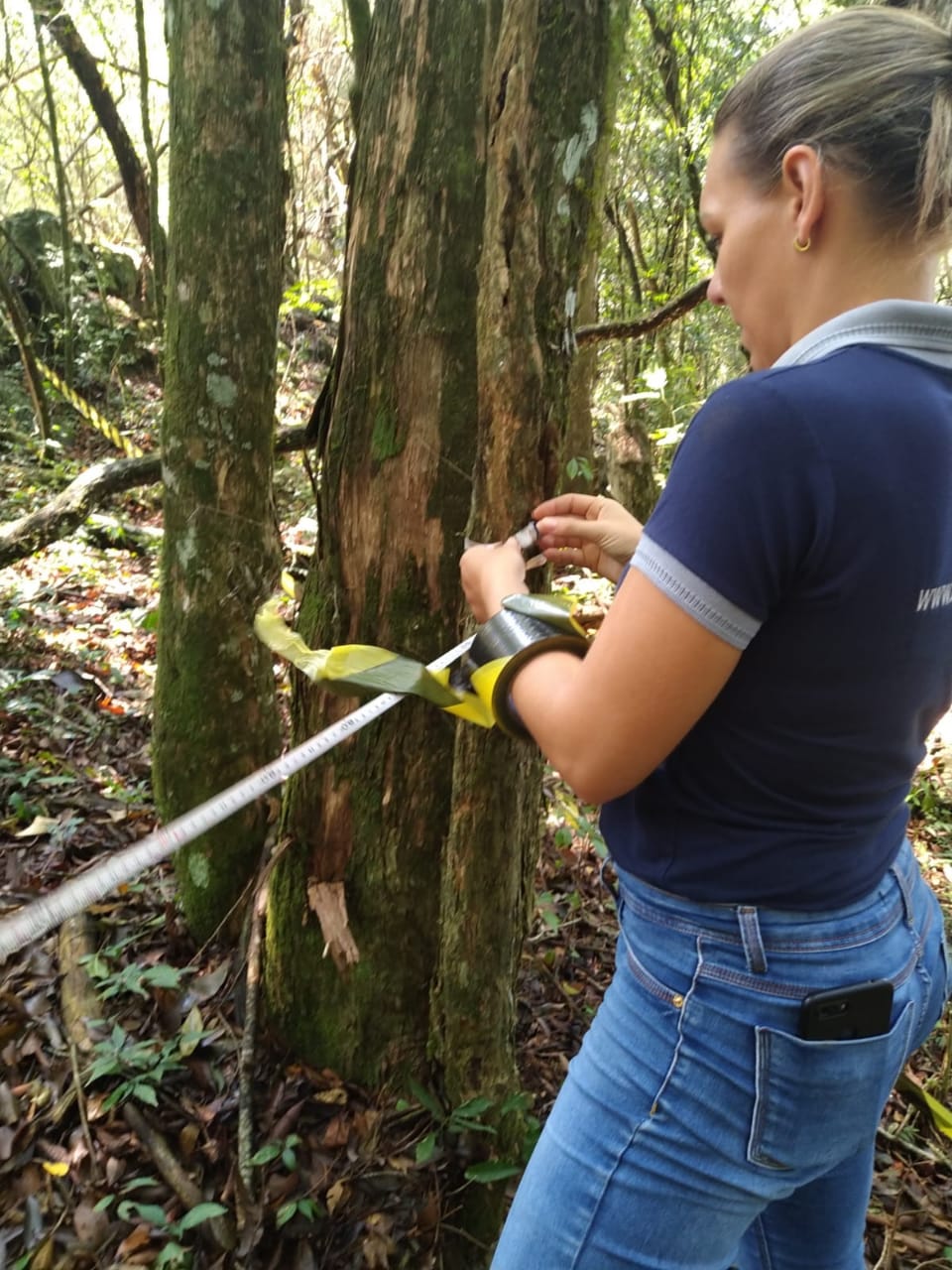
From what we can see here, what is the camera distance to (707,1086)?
1.19 metres

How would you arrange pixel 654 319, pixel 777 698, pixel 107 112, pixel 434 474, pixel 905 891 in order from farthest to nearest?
1. pixel 107 112
2. pixel 654 319
3. pixel 434 474
4. pixel 905 891
5. pixel 777 698

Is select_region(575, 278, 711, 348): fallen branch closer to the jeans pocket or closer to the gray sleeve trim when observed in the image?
the gray sleeve trim

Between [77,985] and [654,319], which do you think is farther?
[654,319]

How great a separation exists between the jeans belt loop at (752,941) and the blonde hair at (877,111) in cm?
89

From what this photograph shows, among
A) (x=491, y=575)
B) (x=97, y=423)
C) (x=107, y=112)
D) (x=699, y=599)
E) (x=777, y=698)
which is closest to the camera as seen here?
(x=699, y=599)

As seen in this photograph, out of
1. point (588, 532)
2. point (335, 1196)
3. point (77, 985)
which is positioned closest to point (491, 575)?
point (588, 532)

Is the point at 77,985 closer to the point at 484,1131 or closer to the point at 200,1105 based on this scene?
the point at 200,1105

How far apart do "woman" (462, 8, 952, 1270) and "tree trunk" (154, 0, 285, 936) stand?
2.11m

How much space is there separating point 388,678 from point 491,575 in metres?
0.27

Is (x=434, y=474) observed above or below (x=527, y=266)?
below

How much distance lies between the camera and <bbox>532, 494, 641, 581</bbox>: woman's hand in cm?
158

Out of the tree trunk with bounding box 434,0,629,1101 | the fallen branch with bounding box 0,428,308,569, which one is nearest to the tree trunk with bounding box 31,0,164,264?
the fallen branch with bounding box 0,428,308,569

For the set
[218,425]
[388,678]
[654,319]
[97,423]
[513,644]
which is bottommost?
[388,678]

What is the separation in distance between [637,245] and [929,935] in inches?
438
